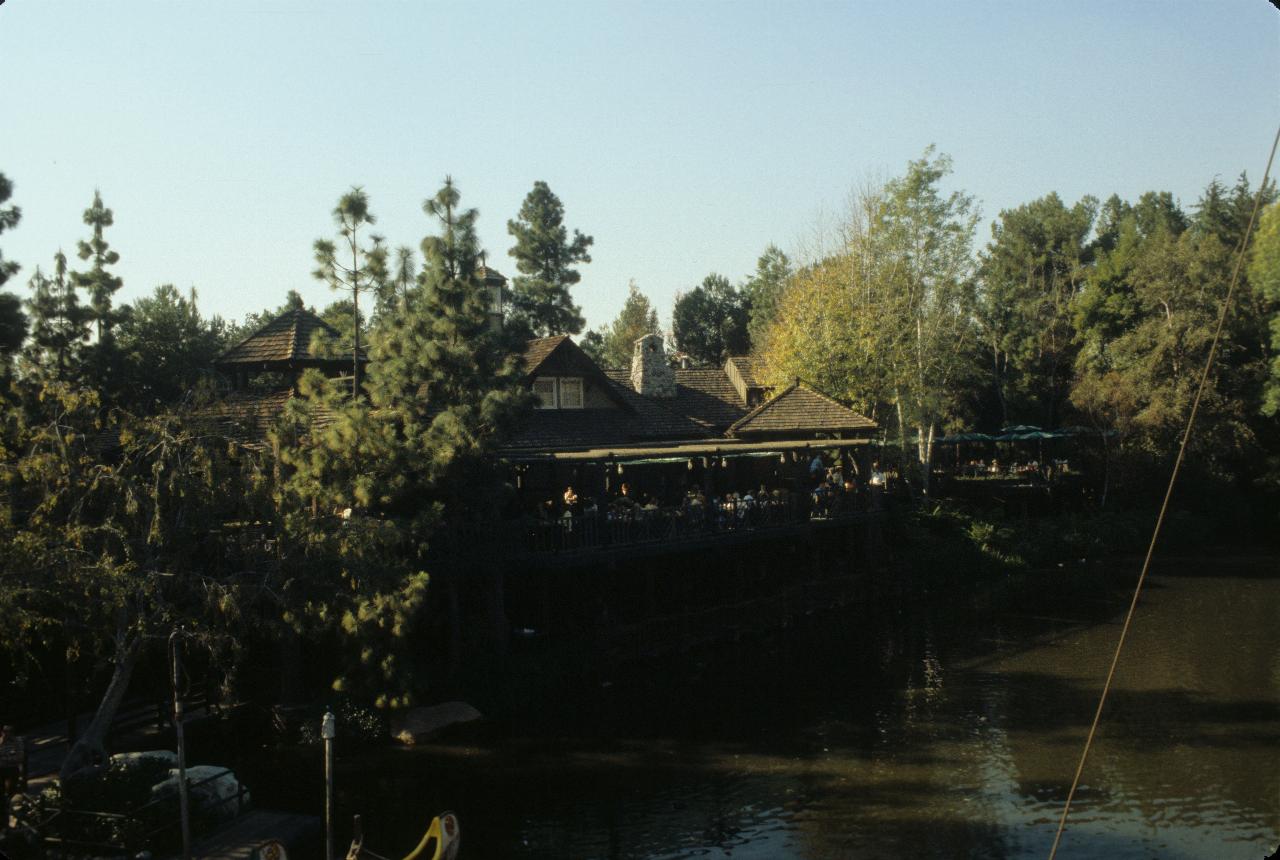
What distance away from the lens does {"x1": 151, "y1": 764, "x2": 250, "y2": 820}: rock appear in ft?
54.1

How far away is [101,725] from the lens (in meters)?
17.4

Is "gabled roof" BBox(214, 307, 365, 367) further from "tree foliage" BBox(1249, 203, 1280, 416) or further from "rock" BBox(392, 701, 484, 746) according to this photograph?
"tree foliage" BBox(1249, 203, 1280, 416)

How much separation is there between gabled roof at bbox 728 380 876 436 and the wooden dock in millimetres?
25596

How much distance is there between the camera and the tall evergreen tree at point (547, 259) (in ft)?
260

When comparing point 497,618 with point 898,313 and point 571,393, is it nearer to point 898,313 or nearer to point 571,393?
point 571,393

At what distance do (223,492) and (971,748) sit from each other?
15.0m

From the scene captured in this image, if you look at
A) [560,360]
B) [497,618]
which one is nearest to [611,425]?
[560,360]

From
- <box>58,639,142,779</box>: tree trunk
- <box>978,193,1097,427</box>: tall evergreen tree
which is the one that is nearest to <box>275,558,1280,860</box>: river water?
<box>58,639,142,779</box>: tree trunk

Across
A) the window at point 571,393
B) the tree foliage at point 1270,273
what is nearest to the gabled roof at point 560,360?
the window at point 571,393

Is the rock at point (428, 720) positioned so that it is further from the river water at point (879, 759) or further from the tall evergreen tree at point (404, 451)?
the tall evergreen tree at point (404, 451)

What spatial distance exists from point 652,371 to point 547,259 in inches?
1487

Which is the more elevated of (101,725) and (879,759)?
(101,725)

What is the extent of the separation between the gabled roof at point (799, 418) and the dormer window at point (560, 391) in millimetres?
6457

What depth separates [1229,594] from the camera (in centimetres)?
3794
